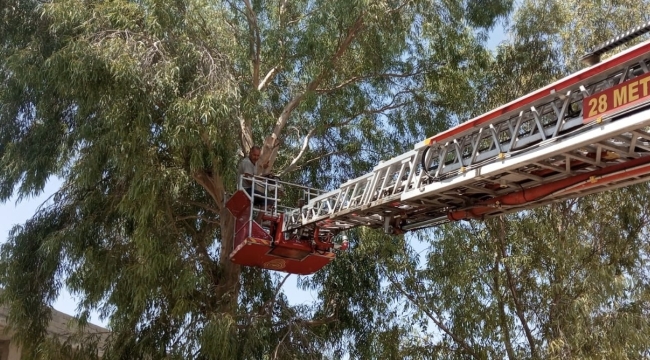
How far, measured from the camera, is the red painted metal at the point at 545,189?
18.5 feet

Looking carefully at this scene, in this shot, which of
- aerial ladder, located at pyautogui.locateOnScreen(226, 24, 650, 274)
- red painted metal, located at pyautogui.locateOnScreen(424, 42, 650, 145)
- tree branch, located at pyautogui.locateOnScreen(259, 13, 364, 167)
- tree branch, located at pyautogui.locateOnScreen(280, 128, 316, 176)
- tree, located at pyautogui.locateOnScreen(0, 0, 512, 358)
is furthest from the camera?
tree branch, located at pyautogui.locateOnScreen(280, 128, 316, 176)

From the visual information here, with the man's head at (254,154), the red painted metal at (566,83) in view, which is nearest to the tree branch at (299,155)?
the man's head at (254,154)

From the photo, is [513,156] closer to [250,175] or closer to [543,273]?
[250,175]

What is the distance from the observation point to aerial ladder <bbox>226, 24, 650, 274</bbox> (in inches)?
205

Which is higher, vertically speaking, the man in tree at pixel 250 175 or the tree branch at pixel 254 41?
the tree branch at pixel 254 41

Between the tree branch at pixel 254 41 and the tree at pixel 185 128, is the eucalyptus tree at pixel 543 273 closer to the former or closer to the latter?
the tree at pixel 185 128

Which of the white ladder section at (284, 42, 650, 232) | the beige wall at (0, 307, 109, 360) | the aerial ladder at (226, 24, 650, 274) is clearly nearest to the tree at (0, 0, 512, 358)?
the aerial ladder at (226, 24, 650, 274)

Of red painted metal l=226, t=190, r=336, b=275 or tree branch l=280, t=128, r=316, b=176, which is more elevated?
tree branch l=280, t=128, r=316, b=176

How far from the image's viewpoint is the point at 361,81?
42.5 feet

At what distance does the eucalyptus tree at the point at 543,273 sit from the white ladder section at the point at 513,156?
413 cm

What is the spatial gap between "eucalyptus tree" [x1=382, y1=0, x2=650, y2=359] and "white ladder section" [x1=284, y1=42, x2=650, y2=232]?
413 cm

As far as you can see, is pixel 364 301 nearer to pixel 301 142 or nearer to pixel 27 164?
pixel 301 142

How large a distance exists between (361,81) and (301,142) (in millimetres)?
1599

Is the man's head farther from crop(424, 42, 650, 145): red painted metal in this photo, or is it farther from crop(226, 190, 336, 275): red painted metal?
crop(424, 42, 650, 145): red painted metal
